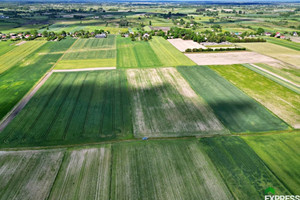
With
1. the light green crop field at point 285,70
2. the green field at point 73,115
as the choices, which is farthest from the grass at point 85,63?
the light green crop field at point 285,70

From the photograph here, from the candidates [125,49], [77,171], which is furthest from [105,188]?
[125,49]

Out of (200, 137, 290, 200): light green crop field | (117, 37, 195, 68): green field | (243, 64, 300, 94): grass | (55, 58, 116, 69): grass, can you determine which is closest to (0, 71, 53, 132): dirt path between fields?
(55, 58, 116, 69): grass

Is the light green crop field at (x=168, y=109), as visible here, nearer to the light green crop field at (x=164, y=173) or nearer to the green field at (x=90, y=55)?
the light green crop field at (x=164, y=173)

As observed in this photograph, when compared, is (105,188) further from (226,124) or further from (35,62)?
(35,62)

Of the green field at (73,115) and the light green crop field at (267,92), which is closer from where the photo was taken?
the green field at (73,115)

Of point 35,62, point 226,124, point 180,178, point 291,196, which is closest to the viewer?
point 291,196

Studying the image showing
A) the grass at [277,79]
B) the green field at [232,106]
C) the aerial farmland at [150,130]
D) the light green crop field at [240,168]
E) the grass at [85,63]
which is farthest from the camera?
the grass at [85,63]

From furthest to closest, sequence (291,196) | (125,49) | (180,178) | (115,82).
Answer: (125,49)
(115,82)
(180,178)
(291,196)
